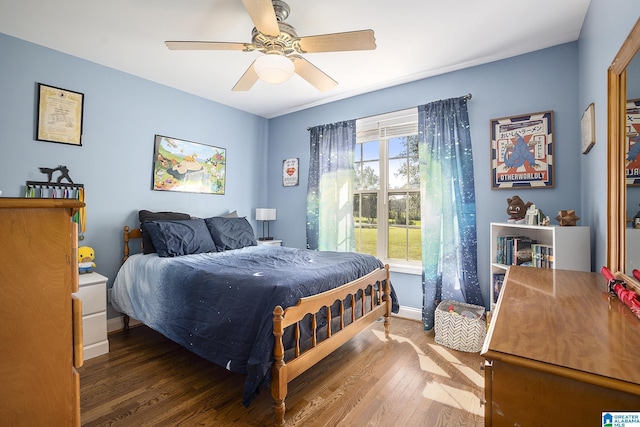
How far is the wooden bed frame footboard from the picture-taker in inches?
64.2

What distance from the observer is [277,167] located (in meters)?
4.48

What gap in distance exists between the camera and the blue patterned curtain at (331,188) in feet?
11.9

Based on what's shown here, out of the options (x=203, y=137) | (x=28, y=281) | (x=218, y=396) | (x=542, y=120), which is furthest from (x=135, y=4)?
(x=542, y=120)

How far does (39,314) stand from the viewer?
71 cm

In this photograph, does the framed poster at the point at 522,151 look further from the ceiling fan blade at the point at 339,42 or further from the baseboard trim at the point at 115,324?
the baseboard trim at the point at 115,324

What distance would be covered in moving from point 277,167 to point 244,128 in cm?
73

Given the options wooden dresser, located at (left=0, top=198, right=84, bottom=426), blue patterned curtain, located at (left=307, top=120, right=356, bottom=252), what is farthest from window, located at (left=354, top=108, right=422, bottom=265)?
wooden dresser, located at (left=0, top=198, right=84, bottom=426)

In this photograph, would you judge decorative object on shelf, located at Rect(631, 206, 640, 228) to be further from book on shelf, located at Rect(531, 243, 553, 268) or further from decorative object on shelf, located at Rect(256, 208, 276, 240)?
decorative object on shelf, located at Rect(256, 208, 276, 240)

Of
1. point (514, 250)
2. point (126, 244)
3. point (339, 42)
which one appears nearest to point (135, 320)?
point (126, 244)

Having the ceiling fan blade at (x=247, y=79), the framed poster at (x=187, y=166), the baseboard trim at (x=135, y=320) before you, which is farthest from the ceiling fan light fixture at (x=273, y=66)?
→ the baseboard trim at (x=135, y=320)

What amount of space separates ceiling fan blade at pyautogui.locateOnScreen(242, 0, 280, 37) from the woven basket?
2.61 metres

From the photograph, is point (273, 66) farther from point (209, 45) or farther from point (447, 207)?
point (447, 207)

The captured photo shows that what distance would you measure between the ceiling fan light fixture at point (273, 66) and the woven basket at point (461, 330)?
2.39m

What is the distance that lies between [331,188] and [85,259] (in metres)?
2.62
